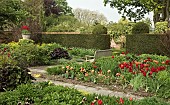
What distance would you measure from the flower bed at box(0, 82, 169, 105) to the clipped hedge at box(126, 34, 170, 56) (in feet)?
27.0

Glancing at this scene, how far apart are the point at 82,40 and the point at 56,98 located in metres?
12.9

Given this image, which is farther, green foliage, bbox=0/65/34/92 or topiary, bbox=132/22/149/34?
topiary, bbox=132/22/149/34

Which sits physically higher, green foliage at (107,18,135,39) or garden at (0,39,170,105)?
green foliage at (107,18,135,39)

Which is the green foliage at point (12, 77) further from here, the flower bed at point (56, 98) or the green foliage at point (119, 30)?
the green foliage at point (119, 30)

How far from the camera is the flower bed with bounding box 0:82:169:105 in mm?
4039

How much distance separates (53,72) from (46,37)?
1222 cm

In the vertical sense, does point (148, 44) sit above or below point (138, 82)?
above

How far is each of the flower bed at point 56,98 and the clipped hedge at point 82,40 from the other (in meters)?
11.6

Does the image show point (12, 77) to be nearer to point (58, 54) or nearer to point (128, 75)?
point (128, 75)

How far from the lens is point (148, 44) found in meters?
13.7

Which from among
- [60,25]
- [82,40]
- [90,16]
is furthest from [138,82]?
[90,16]

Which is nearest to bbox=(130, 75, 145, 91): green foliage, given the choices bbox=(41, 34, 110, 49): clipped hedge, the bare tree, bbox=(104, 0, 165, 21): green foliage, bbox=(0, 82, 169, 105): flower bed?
bbox=(0, 82, 169, 105): flower bed

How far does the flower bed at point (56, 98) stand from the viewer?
404 cm

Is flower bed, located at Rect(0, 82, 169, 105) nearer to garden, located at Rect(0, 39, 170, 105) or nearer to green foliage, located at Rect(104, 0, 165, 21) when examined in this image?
garden, located at Rect(0, 39, 170, 105)
